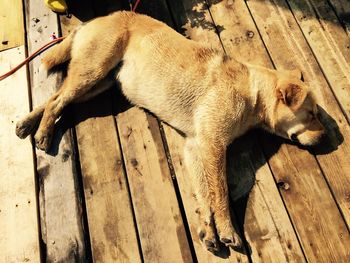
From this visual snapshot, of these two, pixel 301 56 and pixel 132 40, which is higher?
pixel 132 40

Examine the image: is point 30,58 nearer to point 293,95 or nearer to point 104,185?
point 104,185

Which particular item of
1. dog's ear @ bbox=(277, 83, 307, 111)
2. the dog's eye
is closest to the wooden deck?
the dog's eye

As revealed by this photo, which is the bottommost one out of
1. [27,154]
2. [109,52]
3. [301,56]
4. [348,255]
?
[348,255]

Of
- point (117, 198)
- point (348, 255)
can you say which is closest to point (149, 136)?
point (117, 198)

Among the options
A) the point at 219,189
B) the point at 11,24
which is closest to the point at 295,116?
the point at 219,189

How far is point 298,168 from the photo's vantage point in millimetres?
3424

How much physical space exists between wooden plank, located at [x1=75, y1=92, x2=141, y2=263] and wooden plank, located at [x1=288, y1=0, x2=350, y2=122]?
2.26 metres

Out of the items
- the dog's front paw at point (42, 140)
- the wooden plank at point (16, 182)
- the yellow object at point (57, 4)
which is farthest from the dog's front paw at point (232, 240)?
the yellow object at point (57, 4)

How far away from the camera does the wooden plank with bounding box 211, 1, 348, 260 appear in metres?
3.09

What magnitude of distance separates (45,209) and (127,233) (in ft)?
2.42

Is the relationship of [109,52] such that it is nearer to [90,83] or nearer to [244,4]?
[90,83]

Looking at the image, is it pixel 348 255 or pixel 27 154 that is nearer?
pixel 348 255

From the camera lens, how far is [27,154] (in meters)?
3.48

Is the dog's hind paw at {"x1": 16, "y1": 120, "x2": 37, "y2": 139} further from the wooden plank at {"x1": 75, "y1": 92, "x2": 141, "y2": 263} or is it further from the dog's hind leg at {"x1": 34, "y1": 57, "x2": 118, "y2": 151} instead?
the wooden plank at {"x1": 75, "y1": 92, "x2": 141, "y2": 263}
